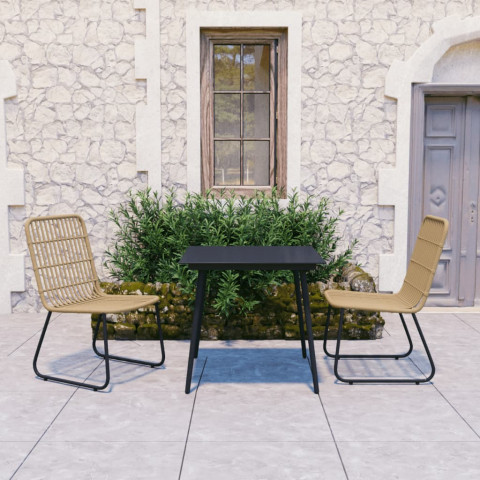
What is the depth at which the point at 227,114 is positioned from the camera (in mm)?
5719

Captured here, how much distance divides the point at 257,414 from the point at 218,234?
198 centimetres

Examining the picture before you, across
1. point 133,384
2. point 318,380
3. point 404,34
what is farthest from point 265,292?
point 404,34

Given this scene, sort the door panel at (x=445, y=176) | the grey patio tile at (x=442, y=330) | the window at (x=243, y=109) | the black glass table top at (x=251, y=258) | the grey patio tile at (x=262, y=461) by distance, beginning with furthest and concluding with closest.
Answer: the door panel at (x=445, y=176) < the window at (x=243, y=109) < the grey patio tile at (x=442, y=330) < the black glass table top at (x=251, y=258) < the grey patio tile at (x=262, y=461)

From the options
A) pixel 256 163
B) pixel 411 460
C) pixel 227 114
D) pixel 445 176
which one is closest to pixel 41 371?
pixel 411 460

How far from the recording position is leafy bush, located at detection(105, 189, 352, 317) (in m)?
4.78

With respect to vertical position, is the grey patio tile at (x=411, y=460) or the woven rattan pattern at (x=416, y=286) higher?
the woven rattan pattern at (x=416, y=286)

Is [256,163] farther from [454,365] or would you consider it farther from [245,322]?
→ [454,365]

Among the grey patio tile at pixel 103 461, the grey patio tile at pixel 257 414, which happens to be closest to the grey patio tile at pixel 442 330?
the grey patio tile at pixel 257 414

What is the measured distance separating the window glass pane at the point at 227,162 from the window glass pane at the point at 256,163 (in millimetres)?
75

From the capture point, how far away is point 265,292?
4785 millimetres

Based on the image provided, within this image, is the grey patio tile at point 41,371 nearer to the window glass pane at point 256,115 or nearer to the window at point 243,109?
the window at point 243,109

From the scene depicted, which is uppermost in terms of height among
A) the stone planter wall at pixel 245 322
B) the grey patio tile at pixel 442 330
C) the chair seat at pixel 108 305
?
the chair seat at pixel 108 305

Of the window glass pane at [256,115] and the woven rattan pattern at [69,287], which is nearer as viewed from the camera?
the woven rattan pattern at [69,287]

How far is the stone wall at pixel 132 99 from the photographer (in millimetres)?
5461
